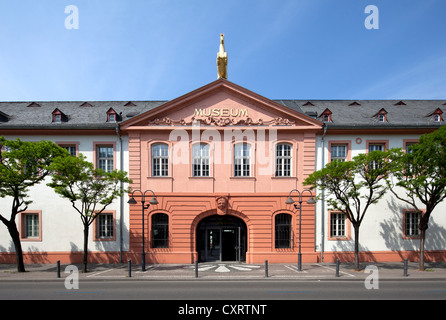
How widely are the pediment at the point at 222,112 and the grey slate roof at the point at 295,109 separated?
200 centimetres

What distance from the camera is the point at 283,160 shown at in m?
18.1

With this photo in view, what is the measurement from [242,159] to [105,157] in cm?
983

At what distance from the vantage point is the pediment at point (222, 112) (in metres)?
17.9

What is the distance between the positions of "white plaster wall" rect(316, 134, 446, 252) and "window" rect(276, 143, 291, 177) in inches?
81.4

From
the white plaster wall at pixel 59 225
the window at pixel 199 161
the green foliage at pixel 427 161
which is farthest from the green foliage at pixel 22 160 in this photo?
the green foliage at pixel 427 161

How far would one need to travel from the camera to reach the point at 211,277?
13.7 meters

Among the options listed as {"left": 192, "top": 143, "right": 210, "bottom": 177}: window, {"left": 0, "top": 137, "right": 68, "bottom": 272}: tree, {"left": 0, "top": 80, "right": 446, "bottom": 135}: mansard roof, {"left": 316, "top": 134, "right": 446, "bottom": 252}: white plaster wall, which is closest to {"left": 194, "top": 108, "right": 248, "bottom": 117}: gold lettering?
{"left": 0, "top": 80, "right": 446, "bottom": 135}: mansard roof

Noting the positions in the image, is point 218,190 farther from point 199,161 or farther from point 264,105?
point 264,105

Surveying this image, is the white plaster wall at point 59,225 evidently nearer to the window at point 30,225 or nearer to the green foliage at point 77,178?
the window at point 30,225

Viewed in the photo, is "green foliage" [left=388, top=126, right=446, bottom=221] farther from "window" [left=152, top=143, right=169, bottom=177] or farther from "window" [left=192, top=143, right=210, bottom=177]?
"window" [left=152, top=143, right=169, bottom=177]

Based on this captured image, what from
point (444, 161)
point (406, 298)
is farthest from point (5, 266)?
point (444, 161)

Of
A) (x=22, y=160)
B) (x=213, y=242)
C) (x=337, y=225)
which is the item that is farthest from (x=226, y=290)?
(x=22, y=160)
